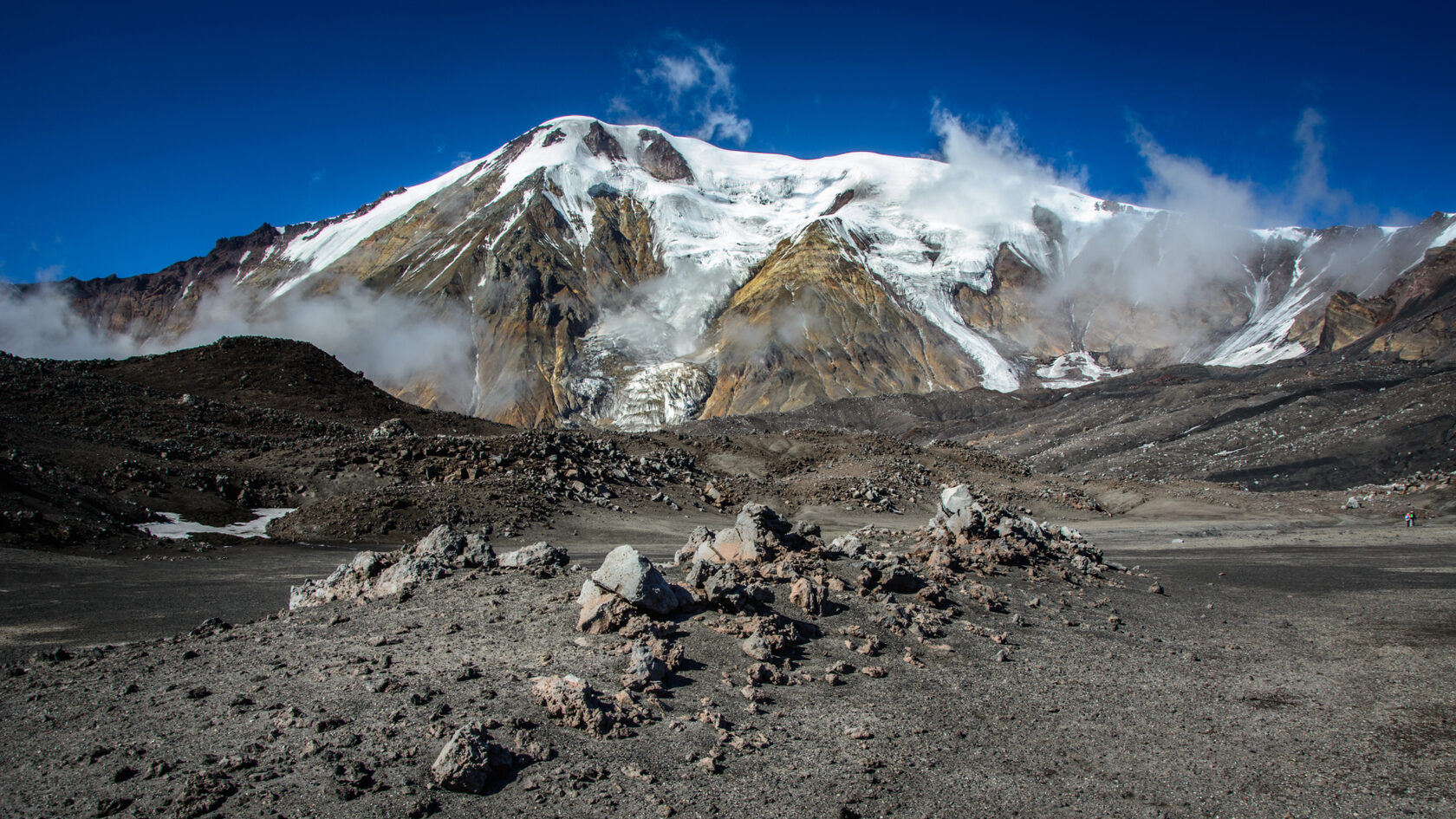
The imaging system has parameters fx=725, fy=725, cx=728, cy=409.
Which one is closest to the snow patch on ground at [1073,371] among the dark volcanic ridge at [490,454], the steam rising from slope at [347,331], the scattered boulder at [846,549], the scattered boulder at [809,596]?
the dark volcanic ridge at [490,454]

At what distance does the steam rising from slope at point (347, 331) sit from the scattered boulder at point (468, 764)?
133 meters

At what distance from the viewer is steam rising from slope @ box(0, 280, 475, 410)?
443ft

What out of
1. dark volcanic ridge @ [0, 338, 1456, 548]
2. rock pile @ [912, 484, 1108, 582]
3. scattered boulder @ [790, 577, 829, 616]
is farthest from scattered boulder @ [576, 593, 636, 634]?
dark volcanic ridge @ [0, 338, 1456, 548]

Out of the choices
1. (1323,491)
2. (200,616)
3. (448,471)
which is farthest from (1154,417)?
(200,616)

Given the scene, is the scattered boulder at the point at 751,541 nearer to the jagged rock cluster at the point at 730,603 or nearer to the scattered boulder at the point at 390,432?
the jagged rock cluster at the point at 730,603

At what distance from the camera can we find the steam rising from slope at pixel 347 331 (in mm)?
135125

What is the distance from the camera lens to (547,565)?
10.6 m

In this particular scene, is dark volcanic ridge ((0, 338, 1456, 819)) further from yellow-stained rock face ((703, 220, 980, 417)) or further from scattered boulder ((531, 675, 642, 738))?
yellow-stained rock face ((703, 220, 980, 417))

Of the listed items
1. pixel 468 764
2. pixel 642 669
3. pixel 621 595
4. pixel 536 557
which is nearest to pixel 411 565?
pixel 536 557

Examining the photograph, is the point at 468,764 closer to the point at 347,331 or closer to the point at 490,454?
the point at 490,454

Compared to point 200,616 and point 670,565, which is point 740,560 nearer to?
point 670,565

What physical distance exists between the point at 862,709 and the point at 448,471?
20.1 metres

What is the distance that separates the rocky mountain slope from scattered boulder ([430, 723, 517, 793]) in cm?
11662

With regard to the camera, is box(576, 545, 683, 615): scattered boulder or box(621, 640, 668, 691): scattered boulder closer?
box(621, 640, 668, 691): scattered boulder
